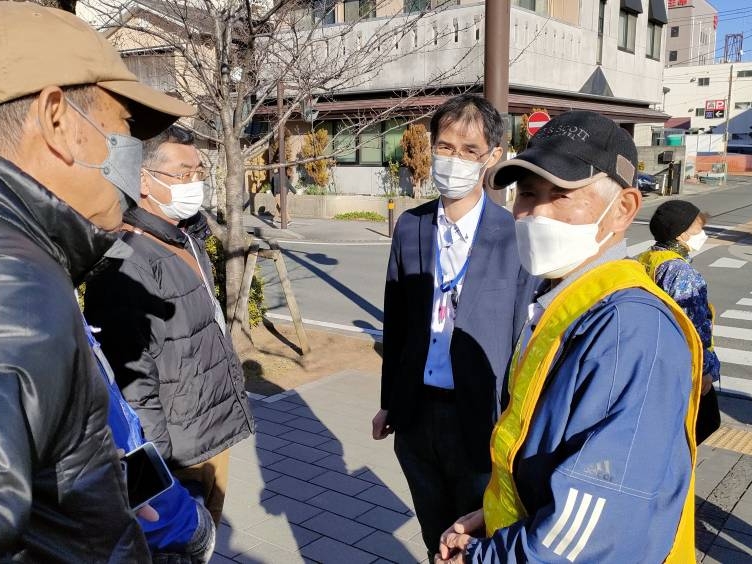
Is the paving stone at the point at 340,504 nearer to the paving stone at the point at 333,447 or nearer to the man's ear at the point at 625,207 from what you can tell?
the paving stone at the point at 333,447

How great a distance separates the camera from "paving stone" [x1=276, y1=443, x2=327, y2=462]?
191 inches

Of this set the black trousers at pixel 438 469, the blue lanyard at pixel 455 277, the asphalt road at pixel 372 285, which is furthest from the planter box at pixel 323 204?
the black trousers at pixel 438 469

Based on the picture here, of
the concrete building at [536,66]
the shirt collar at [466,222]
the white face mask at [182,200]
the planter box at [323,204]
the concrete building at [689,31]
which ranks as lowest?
the planter box at [323,204]

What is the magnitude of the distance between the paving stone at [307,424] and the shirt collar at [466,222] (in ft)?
9.55

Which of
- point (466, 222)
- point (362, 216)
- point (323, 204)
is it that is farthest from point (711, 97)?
point (466, 222)

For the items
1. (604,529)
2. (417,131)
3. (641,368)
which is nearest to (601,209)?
(641,368)

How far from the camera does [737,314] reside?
32.9 feet

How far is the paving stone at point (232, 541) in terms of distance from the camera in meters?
3.68

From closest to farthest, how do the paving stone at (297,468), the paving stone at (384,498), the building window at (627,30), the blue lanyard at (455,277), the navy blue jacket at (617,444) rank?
the navy blue jacket at (617,444), the blue lanyard at (455,277), the paving stone at (384,498), the paving stone at (297,468), the building window at (627,30)

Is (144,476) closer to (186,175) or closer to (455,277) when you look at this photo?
(455,277)

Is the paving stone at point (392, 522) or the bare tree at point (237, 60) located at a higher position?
the bare tree at point (237, 60)

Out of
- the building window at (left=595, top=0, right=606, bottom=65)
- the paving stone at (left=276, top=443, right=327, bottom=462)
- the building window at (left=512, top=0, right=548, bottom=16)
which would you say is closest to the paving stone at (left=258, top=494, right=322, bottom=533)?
the paving stone at (left=276, top=443, right=327, bottom=462)

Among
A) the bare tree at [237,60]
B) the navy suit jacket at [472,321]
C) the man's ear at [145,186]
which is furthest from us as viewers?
the bare tree at [237,60]

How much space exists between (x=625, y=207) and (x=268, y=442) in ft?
13.1
